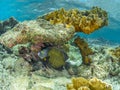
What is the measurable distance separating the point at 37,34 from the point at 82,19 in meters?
1.34

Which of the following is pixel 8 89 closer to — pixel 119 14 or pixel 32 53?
pixel 32 53

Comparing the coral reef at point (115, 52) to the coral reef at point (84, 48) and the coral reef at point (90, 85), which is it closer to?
the coral reef at point (84, 48)

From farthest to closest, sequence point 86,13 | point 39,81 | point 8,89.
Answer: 1. point 86,13
2. point 39,81
3. point 8,89

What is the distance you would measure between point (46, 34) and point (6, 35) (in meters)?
1.10

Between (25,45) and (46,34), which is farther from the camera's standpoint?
(25,45)

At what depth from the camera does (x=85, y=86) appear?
350cm

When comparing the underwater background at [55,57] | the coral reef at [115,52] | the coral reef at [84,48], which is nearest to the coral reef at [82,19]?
the underwater background at [55,57]

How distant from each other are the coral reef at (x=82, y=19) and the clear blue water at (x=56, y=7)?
18.4m

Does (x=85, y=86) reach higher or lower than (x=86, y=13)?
lower

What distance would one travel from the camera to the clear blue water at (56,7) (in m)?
24.5

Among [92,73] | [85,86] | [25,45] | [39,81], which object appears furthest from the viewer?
[92,73]

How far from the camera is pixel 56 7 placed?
26922 millimetres

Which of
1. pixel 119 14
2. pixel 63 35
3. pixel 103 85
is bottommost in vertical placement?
pixel 119 14

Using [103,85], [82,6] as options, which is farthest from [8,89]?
[82,6]
